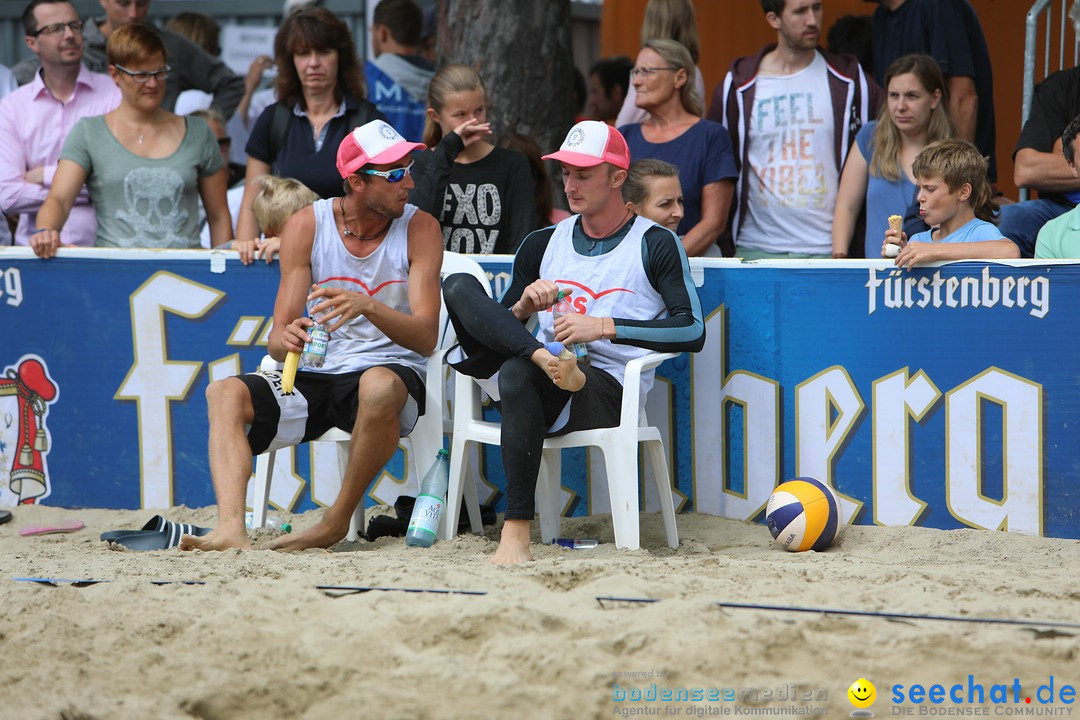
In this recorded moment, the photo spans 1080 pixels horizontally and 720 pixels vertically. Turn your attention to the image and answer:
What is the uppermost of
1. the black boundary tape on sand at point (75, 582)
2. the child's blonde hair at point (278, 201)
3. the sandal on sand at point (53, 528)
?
the child's blonde hair at point (278, 201)

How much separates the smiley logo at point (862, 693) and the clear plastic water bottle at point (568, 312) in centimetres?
206

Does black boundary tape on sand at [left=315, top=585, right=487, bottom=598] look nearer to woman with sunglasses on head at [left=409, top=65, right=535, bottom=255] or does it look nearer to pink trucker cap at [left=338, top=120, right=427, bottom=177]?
pink trucker cap at [left=338, top=120, right=427, bottom=177]

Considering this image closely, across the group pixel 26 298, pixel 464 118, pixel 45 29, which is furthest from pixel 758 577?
pixel 45 29

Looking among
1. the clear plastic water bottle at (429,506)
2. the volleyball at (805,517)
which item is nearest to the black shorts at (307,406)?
the clear plastic water bottle at (429,506)

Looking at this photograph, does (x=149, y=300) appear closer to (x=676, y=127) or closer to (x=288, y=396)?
(x=288, y=396)

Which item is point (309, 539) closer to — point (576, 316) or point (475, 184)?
point (576, 316)

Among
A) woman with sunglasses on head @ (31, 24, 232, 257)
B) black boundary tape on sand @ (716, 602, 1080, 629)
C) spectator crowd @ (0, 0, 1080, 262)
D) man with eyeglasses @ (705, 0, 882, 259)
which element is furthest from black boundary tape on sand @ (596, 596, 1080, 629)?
woman with sunglasses on head @ (31, 24, 232, 257)

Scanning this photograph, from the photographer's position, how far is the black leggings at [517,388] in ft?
15.7

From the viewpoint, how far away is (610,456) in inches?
194

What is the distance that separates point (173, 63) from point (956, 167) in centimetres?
522

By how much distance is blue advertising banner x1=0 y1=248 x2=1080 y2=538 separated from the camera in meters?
5.00

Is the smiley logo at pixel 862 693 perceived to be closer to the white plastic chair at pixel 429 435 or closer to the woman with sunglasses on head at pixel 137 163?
the white plastic chair at pixel 429 435

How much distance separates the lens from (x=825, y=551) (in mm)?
4984

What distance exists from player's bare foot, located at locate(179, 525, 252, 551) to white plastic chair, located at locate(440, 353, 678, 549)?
0.87 m
